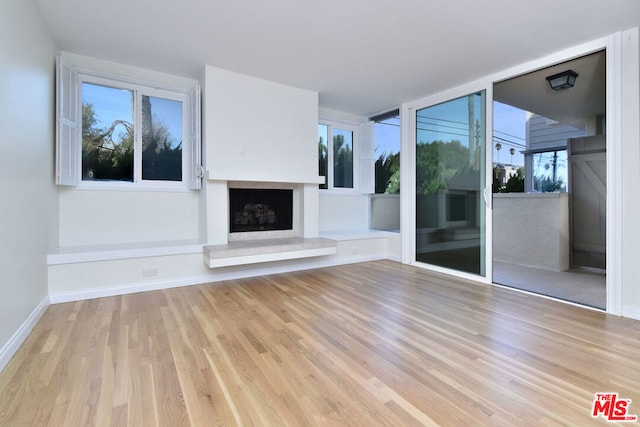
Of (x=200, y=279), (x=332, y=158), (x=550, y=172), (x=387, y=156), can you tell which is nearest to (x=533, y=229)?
(x=550, y=172)

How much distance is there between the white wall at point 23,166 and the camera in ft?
6.15

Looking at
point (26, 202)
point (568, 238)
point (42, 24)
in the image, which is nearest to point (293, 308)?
point (26, 202)

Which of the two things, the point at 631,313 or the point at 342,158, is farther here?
the point at 342,158

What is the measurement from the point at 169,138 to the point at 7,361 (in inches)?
114

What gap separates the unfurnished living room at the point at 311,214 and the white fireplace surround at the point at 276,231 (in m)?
0.03

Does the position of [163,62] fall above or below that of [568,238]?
above

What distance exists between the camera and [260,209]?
14.3 feet

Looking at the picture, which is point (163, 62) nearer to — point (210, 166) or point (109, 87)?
point (109, 87)

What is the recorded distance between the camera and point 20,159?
2148 millimetres

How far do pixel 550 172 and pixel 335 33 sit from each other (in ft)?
14.0

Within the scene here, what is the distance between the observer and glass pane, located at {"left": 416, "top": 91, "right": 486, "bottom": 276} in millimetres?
3814

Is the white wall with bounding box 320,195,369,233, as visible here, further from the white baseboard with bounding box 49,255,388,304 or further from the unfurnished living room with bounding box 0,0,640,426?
the white baseboard with bounding box 49,255,388,304

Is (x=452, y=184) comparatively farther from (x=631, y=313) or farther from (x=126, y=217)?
(x=126, y=217)

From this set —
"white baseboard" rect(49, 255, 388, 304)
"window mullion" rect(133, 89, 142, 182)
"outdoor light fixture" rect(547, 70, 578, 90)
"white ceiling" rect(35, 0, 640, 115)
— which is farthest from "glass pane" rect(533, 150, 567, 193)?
"window mullion" rect(133, 89, 142, 182)
